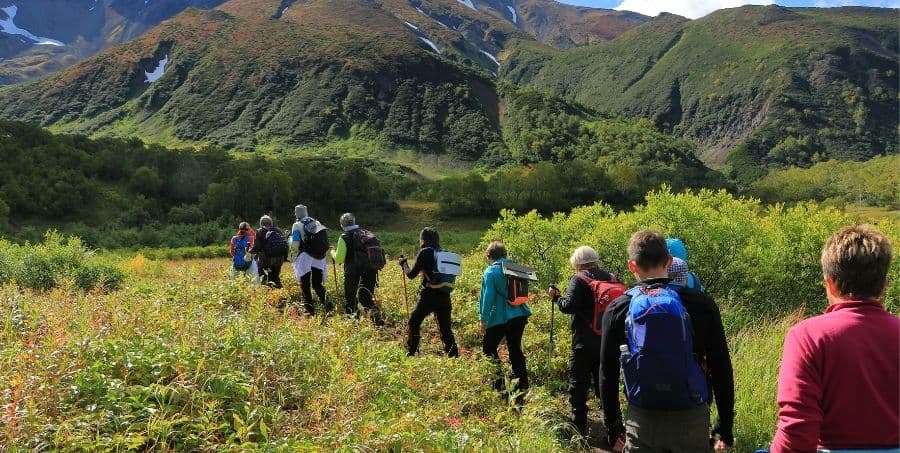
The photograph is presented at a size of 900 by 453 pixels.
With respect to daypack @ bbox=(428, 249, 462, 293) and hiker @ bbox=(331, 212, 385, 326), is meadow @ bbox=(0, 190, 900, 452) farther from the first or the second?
daypack @ bbox=(428, 249, 462, 293)

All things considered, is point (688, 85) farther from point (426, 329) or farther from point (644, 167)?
point (426, 329)

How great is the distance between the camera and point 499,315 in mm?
5512

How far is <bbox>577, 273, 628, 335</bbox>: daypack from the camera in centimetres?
441

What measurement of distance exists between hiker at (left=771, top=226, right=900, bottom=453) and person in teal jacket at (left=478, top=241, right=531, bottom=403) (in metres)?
3.41

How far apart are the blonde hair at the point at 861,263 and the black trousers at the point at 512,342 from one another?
140 inches

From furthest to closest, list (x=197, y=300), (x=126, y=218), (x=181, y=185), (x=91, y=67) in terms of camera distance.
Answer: (x=91, y=67) < (x=181, y=185) < (x=126, y=218) < (x=197, y=300)

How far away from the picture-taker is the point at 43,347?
4172 millimetres

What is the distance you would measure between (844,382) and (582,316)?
106 inches

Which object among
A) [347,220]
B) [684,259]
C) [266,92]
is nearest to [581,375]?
[684,259]

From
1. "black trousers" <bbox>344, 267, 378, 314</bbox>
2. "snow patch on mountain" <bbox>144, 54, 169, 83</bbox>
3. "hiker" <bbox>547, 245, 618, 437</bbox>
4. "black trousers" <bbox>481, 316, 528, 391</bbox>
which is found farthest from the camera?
"snow patch on mountain" <bbox>144, 54, 169, 83</bbox>

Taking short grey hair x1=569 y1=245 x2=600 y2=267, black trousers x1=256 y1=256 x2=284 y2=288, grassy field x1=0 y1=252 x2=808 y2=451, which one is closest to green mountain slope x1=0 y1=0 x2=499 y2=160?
black trousers x1=256 y1=256 x2=284 y2=288

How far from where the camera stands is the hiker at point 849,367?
80.8 inches

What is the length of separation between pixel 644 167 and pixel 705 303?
89.4 meters

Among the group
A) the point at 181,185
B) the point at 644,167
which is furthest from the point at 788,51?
the point at 181,185
